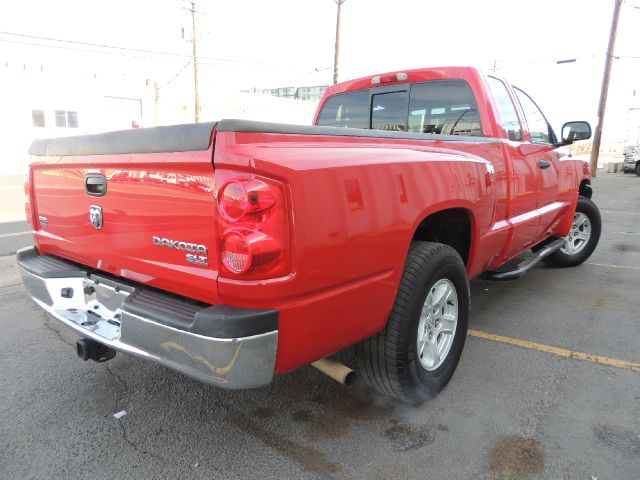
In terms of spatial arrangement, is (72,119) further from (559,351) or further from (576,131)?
(559,351)

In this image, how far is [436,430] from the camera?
2.50 metres

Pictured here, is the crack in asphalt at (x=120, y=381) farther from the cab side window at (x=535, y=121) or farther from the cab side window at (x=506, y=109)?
the cab side window at (x=535, y=121)

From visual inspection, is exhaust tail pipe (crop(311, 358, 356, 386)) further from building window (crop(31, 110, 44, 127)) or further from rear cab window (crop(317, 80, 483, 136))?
building window (crop(31, 110, 44, 127))

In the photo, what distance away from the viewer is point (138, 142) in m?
2.12

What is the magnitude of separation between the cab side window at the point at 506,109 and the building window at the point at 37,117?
2821 centimetres

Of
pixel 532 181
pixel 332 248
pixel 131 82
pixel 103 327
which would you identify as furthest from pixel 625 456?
pixel 131 82

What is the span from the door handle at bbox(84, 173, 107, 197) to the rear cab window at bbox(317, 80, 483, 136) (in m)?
2.52

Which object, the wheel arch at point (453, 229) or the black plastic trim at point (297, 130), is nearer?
the black plastic trim at point (297, 130)

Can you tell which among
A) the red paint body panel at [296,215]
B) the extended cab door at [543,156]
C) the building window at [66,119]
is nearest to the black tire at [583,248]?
the extended cab door at [543,156]

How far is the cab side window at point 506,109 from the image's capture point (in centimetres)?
370

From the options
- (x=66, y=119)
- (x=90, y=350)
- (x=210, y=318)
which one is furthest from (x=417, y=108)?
(x=66, y=119)

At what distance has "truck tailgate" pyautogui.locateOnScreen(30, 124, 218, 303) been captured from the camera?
1.89 meters

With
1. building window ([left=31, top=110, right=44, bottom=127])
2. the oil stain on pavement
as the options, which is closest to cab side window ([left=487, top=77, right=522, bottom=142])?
the oil stain on pavement

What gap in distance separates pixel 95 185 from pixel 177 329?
0.95 metres
